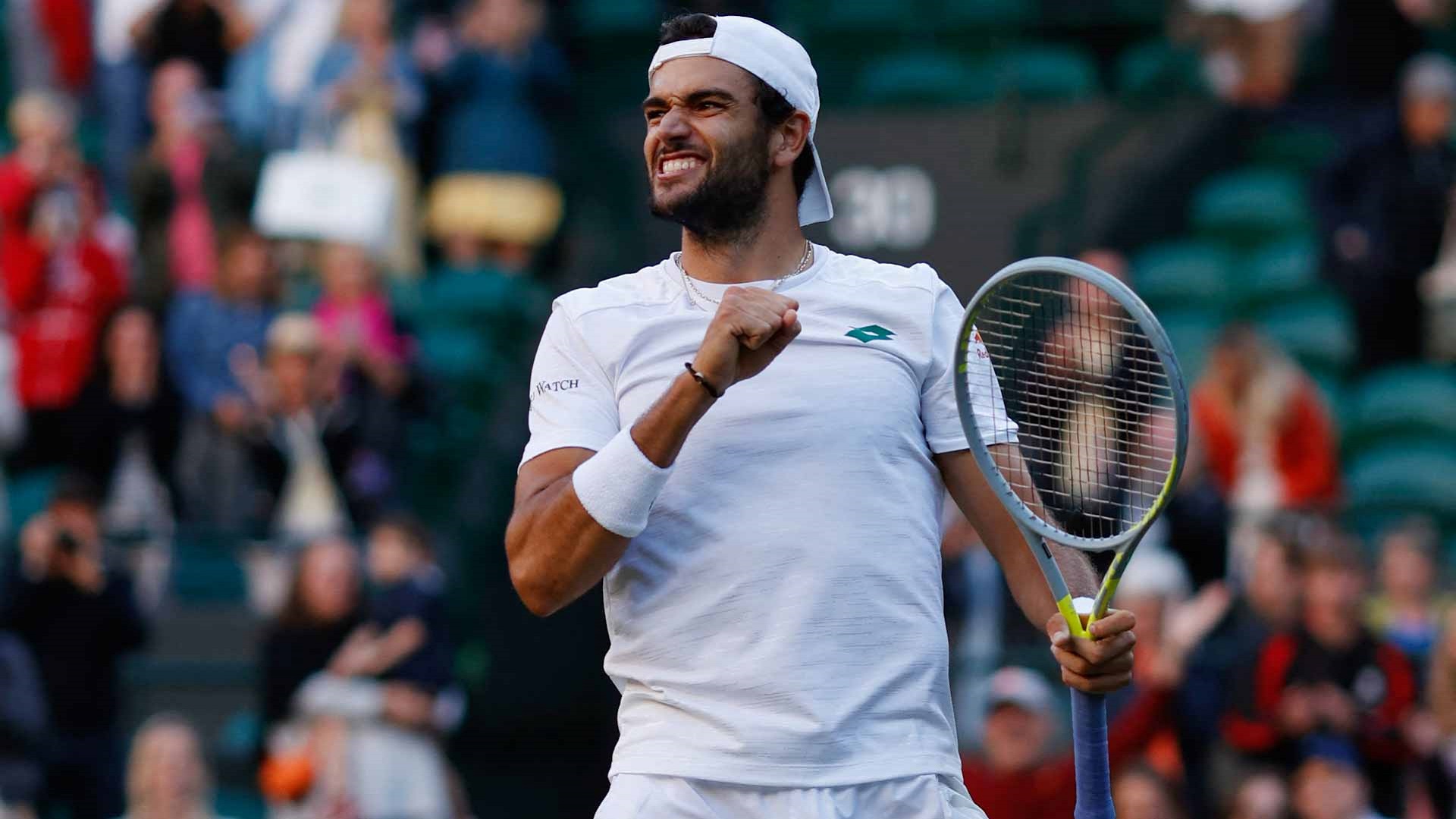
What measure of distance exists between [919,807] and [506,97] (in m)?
8.27

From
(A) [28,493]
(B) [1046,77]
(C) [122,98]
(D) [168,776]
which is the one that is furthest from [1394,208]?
(C) [122,98]

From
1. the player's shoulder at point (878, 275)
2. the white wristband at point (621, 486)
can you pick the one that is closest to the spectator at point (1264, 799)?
the player's shoulder at point (878, 275)

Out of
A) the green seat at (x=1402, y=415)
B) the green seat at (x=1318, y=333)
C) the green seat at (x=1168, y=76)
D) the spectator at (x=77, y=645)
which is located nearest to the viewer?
the spectator at (x=77, y=645)

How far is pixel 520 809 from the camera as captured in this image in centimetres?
1005

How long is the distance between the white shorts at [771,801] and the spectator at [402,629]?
509cm

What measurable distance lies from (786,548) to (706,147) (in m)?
0.68

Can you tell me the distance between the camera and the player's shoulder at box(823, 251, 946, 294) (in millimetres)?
4148

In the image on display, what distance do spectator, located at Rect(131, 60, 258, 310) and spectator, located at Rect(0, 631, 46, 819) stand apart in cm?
209

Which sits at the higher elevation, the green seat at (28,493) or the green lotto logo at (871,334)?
the green lotto logo at (871,334)

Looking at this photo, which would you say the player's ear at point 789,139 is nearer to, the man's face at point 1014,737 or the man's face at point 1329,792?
the man's face at point 1014,737

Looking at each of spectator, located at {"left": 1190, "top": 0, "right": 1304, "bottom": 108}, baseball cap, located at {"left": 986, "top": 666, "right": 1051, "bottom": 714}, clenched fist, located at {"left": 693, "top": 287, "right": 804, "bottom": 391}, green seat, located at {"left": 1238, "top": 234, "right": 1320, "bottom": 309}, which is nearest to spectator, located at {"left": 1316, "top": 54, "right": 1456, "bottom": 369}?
green seat, located at {"left": 1238, "top": 234, "right": 1320, "bottom": 309}

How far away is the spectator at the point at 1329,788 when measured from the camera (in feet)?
26.4

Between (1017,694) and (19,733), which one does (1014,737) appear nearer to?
(1017,694)

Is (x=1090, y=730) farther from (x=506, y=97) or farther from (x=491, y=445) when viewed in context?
(x=506, y=97)
